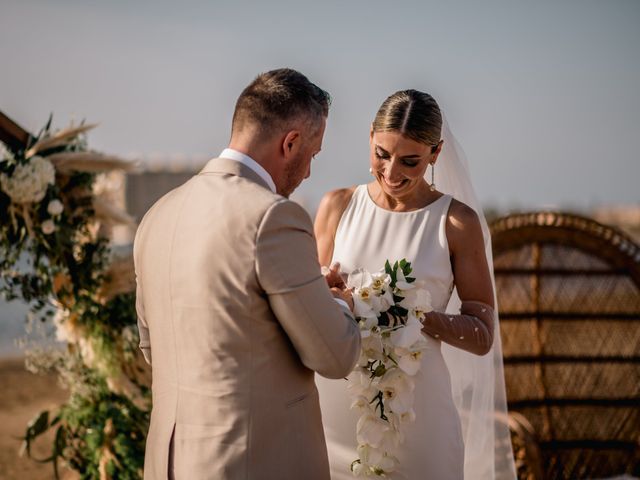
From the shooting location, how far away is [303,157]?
239 cm

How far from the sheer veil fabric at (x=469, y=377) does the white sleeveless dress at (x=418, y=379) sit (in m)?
0.32

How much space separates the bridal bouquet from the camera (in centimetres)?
279

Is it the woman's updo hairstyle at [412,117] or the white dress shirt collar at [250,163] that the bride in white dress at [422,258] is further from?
the white dress shirt collar at [250,163]

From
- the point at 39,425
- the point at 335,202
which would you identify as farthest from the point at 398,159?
the point at 39,425

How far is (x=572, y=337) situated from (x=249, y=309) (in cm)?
427

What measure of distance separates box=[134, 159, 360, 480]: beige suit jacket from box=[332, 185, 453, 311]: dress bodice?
1.07m

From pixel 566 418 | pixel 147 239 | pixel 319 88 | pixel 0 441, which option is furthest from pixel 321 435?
pixel 0 441

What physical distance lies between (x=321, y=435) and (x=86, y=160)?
270cm

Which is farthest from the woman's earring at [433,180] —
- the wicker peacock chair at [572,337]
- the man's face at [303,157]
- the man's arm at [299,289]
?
the wicker peacock chair at [572,337]

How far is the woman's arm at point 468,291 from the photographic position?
312 cm

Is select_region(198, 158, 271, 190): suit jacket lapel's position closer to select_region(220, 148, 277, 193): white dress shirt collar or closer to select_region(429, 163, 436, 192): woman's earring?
select_region(220, 148, 277, 193): white dress shirt collar

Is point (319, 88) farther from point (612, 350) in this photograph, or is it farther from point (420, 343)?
point (612, 350)

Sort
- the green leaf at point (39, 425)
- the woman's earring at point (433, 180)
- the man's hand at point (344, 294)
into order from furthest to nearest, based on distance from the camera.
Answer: the green leaf at point (39, 425) < the woman's earring at point (433, 180) < the man's hand at point (344, 294)

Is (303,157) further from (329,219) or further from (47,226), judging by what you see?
(47,226)
